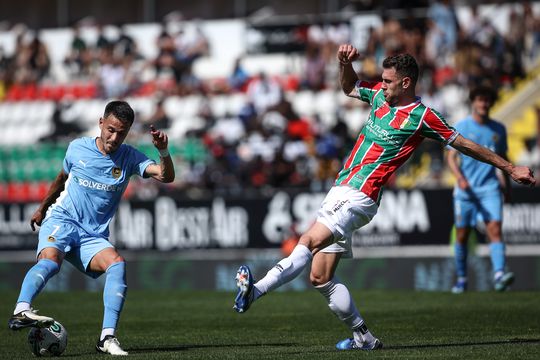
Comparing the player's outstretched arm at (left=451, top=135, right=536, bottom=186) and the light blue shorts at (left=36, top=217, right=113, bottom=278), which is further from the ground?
the player's outstretched arm at (left=451, top=135, right=536, bottom=186)

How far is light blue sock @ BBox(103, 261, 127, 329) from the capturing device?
8141 millimetres

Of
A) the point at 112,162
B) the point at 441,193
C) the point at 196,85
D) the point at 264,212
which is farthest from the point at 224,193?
the point at 112,162

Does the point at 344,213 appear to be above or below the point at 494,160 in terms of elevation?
below

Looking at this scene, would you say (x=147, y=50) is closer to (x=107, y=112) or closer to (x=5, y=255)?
(x=5, y=255)

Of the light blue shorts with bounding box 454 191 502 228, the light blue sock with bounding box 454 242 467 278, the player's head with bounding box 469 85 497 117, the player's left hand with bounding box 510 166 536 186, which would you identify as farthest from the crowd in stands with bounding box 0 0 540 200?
the player's left hand with bounding box 510 166 536 186

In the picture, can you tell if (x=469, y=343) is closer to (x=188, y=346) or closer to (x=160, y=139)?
(x=188, y=346)

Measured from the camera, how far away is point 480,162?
13.5 metres

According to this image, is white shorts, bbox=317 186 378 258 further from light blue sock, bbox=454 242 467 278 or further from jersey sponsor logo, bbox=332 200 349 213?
light blue sock, bbox=454 242 467 278

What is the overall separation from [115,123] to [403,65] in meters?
2.27

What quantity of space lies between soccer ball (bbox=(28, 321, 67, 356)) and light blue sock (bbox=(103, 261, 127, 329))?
35 cm

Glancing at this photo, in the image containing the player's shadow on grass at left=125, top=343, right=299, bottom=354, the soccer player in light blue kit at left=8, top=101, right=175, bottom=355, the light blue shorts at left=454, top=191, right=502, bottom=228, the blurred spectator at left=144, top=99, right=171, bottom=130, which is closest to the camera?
the soccer player in light blue kit at left=8, top=101, right=175, bottom=355

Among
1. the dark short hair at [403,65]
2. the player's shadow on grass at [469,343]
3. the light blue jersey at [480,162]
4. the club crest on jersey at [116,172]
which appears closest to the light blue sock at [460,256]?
the light blue jersey at [480,162]

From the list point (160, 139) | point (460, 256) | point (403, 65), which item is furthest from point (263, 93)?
point (160, 139)

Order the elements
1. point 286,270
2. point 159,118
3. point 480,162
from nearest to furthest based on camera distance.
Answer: point 286,270 → point 480,162 → point 159,118
